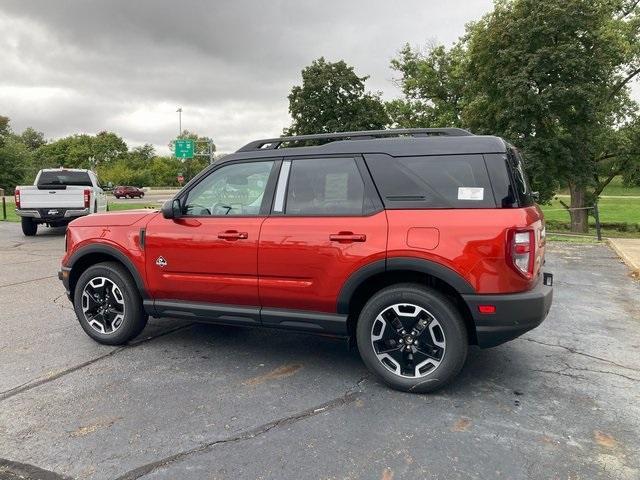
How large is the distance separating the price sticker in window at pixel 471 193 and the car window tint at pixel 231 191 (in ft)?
5.11

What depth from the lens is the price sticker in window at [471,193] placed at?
338cm

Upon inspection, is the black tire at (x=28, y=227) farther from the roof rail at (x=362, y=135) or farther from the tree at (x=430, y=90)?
the tree at (x=430, y=90)

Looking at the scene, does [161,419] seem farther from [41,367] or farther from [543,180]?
[543,180]

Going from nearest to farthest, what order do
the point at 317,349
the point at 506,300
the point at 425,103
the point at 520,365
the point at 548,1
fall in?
1. the point at 506,300
2. the point at 520,365
3. the point at 317,349
4. the point at 548,1
5. the point at 425,103

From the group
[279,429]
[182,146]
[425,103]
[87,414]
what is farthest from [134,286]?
[182,146]

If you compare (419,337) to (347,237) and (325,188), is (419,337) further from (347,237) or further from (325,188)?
(325,188)

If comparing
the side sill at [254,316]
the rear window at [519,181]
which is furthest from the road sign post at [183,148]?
the rear window at [519,181]

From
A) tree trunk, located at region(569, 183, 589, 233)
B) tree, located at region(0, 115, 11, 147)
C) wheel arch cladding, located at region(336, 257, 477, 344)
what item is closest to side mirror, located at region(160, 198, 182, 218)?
wheel arch cladding, located at region(336, 257, 477, 344)

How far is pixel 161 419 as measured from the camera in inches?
126

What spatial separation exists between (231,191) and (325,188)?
0.90 meters

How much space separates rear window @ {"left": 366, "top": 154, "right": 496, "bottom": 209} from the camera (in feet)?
11.2

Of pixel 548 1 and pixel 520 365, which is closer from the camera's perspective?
pixel 520 365

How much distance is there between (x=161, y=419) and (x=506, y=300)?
2421 mm

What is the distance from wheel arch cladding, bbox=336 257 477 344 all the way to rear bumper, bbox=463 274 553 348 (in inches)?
3.4
